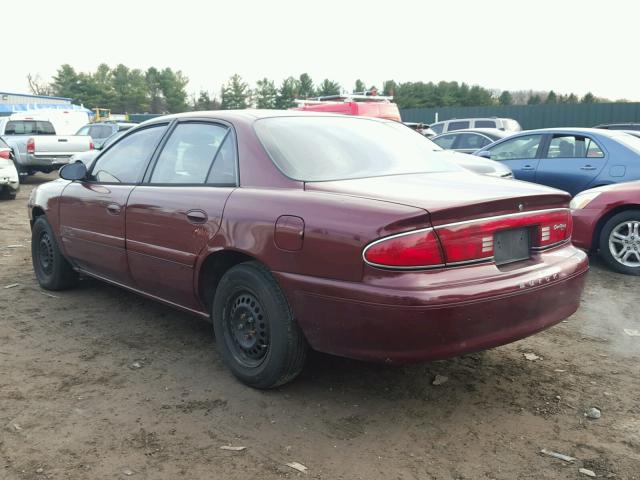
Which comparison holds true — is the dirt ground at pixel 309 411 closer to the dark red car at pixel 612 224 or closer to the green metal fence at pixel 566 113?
the dark red car at pixel 612 224

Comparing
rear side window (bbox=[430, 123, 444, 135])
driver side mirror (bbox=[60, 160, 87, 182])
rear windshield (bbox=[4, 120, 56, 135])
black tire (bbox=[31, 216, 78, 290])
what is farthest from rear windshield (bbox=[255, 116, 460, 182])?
rear side window (bbox=[430, 123, 444, 135])

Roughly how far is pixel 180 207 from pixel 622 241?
187 inches

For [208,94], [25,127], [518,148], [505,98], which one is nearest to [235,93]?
[208,94]

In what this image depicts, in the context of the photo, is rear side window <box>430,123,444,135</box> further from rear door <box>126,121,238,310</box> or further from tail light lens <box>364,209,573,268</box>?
tail light lens <box>364,209,573,268</box>

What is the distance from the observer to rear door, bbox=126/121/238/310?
3648 millimetres

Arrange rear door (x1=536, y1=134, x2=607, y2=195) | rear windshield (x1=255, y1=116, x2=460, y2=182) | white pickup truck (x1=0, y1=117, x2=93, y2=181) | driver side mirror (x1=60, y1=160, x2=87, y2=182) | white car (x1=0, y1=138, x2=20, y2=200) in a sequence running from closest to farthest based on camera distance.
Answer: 1. rear windshield (x1=255, y1=116, x2=460, y2=182)
2. driver side mirror (x1=60, y1=160, x2=87, y2=182)
3. rear door (x1=536, y1=134, x2=607, y2=195)
4. white car (x1=0, y1=138, x2=20, y2=200)
5. white pickup truck (x1=0, y1=117, x2=93, y2=181)

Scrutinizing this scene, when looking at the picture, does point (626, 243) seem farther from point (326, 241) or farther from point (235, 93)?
point (235, 93)

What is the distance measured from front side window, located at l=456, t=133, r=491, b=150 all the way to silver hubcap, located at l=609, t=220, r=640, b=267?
23.6 feet

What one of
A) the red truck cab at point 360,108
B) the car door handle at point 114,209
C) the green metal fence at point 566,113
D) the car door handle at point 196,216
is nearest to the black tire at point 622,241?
the car door handle at point 196,216

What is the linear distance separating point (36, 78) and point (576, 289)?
109 m

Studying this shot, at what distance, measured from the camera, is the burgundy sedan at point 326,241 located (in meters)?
2.79

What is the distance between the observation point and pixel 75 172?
493 cm

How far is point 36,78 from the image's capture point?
97.9m

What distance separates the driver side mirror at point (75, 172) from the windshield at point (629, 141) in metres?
6.33
